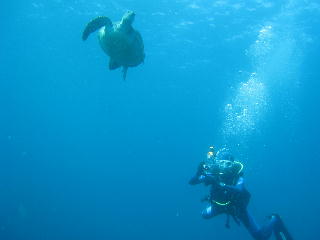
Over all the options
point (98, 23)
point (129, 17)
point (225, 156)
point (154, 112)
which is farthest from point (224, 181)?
point (154, 112)

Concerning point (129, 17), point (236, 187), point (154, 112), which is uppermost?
point (154, 112)

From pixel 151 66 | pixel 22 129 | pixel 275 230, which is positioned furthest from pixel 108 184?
pixel 275 230

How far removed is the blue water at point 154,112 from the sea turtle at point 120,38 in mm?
13073

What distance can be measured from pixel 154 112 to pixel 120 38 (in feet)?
140

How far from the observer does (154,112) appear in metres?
50.3

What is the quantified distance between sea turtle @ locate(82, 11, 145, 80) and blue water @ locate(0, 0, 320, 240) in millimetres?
13073

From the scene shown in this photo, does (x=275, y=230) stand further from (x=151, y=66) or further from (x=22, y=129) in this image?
(x=22, y=129)

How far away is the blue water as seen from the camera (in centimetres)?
2292

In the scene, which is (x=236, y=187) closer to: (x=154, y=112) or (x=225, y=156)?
(x=225, y=156)

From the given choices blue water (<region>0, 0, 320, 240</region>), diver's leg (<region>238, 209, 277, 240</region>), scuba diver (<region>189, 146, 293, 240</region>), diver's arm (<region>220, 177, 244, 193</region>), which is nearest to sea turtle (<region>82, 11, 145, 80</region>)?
scuba diver (<region>189, 146, 293, 240</region>)

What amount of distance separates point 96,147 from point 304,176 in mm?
46802

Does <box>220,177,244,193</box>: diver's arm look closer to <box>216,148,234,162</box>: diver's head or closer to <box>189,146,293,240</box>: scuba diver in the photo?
<box>189,146,293,240</box>: scuba diver

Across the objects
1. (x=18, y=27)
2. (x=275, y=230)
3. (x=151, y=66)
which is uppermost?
(x=18, y=27)

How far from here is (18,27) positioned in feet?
98.8
